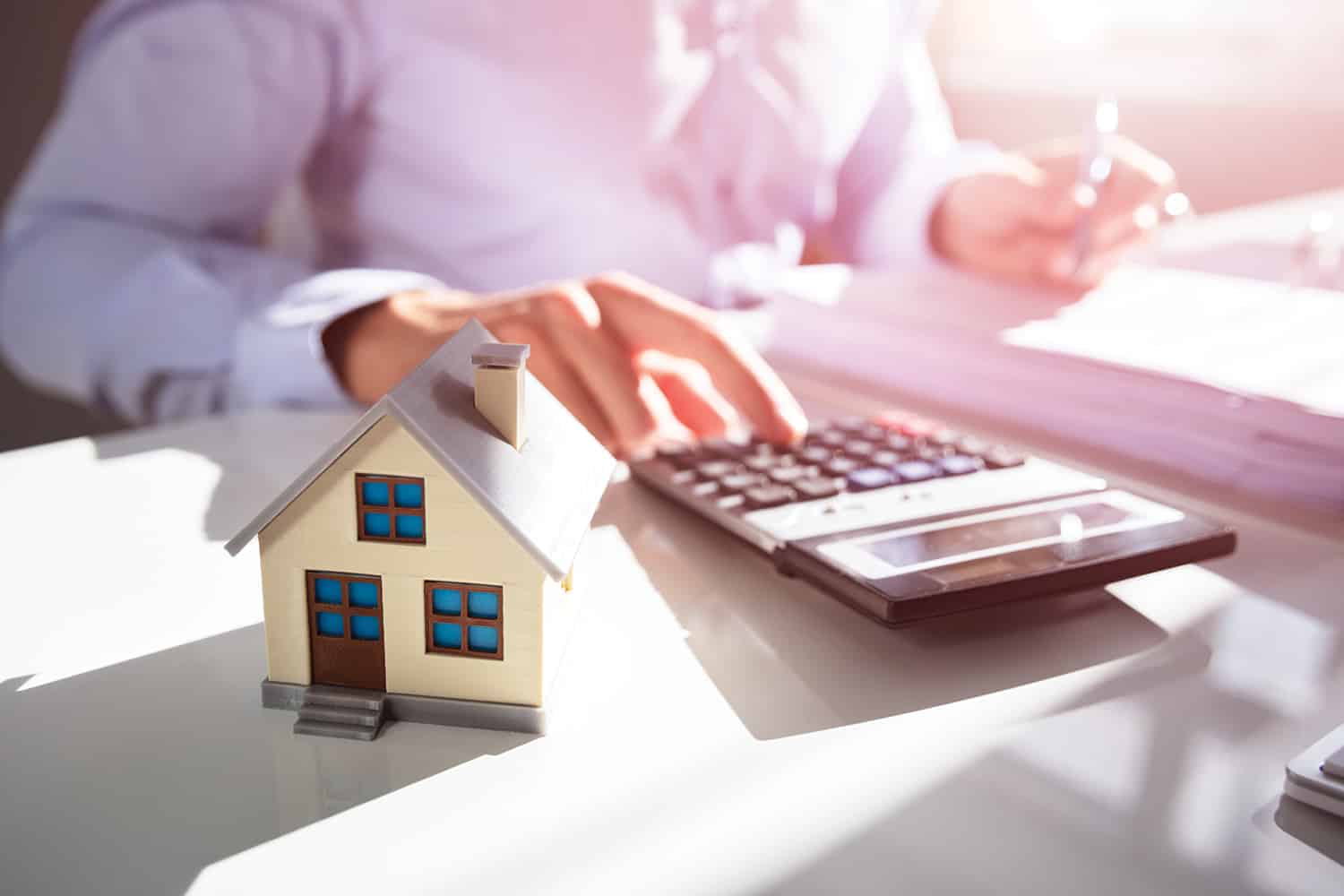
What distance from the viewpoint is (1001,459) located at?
18.7 inches

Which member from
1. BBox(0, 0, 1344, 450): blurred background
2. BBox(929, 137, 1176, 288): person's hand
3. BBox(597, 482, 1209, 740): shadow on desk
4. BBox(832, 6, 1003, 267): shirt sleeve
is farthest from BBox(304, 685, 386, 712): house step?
BBox(0, 0, 1344, 450): blurred background

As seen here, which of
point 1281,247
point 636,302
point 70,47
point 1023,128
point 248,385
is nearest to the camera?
point 636,302

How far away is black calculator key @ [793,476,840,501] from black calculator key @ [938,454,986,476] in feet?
0.20

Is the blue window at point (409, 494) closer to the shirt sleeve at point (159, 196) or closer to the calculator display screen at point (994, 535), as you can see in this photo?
the calculator display screen at point (994, 535)

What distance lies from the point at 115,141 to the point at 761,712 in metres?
0.72

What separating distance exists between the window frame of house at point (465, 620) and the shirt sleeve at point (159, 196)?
0.47 meters

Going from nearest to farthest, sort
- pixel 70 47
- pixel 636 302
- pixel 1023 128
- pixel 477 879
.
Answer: pixel 477 879 → pixel 636 302 → pixel 70 47 → pixel 1023 128

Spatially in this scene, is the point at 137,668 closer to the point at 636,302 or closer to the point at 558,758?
the point at 558,758

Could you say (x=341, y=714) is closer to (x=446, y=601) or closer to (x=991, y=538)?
(x=446, y=601)

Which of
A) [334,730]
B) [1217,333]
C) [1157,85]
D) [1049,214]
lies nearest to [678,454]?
[334,730]

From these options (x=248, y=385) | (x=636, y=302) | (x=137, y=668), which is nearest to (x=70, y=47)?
(x=248, y=385)

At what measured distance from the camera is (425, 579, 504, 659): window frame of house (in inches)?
11.2

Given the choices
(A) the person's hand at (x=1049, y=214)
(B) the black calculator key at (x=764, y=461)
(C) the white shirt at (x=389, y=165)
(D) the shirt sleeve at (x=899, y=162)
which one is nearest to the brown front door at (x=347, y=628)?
(B) the black calculator key at (x=764, y=461)

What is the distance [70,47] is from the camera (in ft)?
3.67
